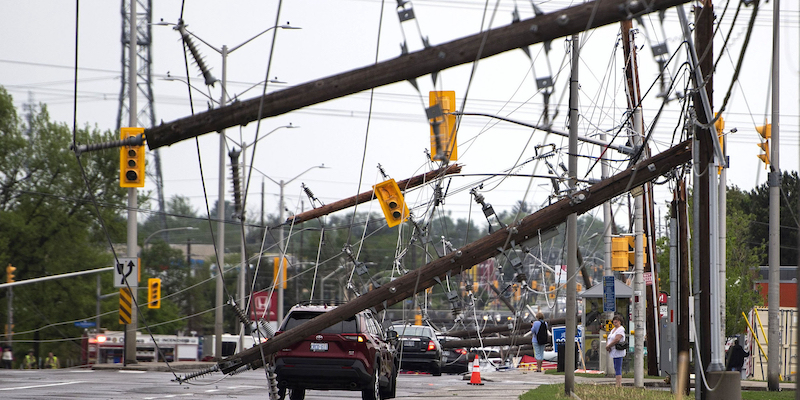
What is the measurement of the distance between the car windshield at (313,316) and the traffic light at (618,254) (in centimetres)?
1203

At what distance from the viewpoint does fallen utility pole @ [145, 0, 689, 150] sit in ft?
38.2

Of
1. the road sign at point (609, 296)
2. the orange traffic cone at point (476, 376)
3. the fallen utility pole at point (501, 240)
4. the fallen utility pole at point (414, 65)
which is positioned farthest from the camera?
the road sign at point (609, 296)

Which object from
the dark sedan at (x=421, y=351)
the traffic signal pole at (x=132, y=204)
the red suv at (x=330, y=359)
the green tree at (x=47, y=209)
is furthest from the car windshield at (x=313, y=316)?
the green tree at (x=47, y=209)

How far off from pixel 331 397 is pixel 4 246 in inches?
1571

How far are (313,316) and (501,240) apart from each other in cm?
348

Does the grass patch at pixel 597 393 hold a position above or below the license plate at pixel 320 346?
below

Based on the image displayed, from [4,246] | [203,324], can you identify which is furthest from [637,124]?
[203,324]

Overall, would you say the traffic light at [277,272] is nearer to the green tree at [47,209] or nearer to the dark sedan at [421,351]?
the dark sedan at [421,351]

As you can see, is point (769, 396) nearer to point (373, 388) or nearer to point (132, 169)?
point (373, 388)

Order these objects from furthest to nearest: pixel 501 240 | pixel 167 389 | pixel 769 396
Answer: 1. pixel 769 396
2. pixel 167 389
3. pixel 501 240

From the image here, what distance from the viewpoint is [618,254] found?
27.4 m

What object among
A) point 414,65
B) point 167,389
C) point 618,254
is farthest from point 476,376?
point 414,65

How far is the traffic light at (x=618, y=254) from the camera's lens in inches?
1076

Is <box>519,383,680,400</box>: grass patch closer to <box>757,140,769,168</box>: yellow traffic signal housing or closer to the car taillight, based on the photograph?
the car taillight
